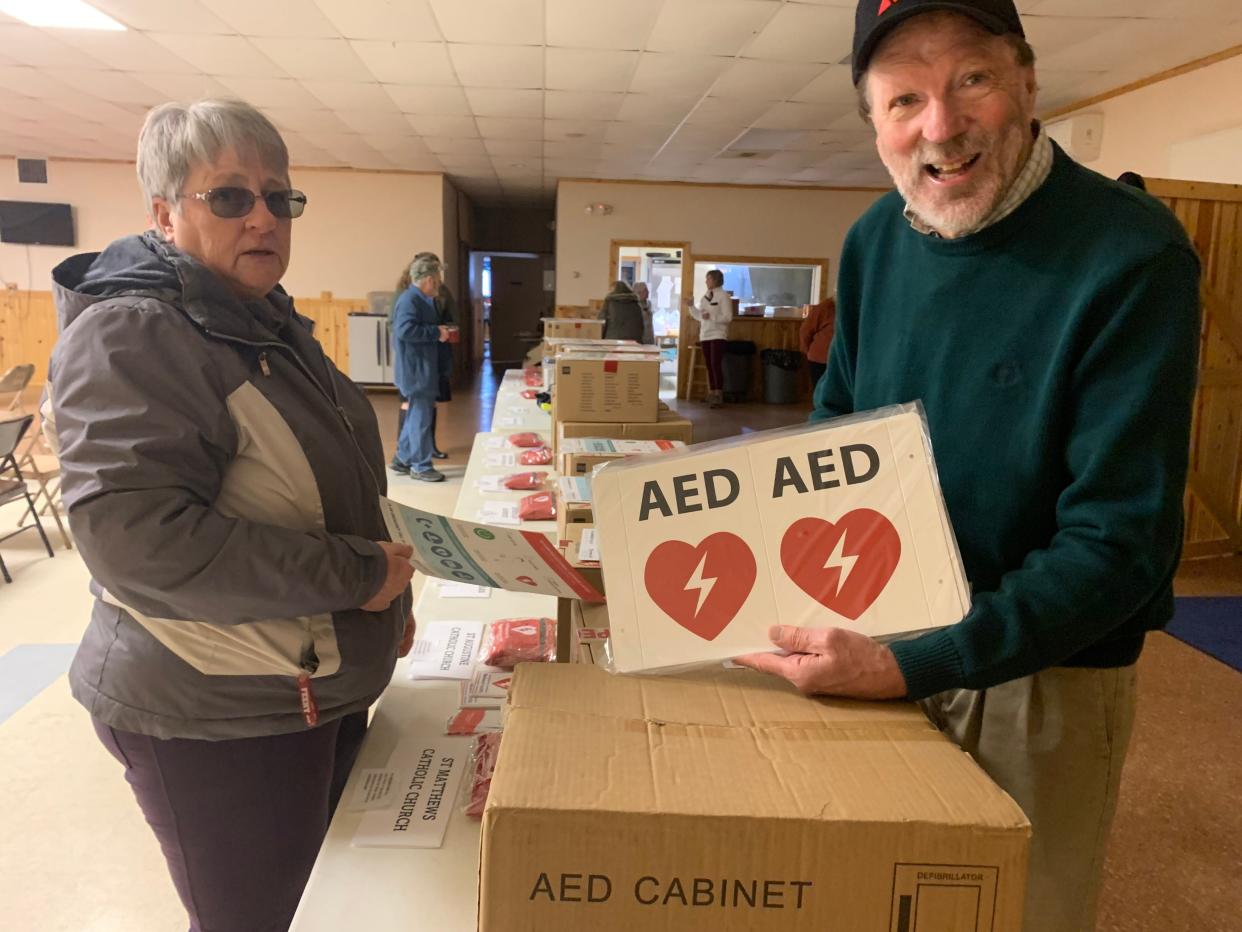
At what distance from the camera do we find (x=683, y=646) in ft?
2.83

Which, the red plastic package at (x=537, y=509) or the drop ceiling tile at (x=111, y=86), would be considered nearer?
the red plastic package at (x=537, y=509)

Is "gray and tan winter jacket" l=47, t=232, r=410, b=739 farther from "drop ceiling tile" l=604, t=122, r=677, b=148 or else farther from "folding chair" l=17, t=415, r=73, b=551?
"drop ceiling tile" l=604, t=122, r=677, b=148

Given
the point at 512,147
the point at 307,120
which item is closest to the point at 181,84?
the point at 307,120

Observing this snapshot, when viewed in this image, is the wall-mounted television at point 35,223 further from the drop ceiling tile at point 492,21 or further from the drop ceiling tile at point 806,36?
the drop ceiling tile at point 806,36

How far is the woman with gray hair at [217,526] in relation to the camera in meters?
1.05

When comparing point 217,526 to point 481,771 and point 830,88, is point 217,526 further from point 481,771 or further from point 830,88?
point 830,88

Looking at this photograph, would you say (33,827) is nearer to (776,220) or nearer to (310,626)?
(310,626)

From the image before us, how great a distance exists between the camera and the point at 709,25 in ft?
16.5

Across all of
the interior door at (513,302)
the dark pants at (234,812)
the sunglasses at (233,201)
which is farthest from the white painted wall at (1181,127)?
the interior door at (513,302)

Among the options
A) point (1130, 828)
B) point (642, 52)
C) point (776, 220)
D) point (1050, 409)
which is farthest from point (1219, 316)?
point (776, 220)

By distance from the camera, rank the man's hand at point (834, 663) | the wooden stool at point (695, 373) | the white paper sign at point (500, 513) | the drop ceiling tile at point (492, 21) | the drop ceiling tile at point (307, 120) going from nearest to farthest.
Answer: the man's hand at point (834, 663)
the white paper sign at point (500, 513)
the drop ceiling tile at point (492, 21)
the drop ceiling tile at point (307, 120)
the wooden stool at point (695, 373)

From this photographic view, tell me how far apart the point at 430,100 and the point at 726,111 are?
8.29 ft

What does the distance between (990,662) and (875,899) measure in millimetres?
327

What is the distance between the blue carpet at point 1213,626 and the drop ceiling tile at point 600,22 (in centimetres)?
413
